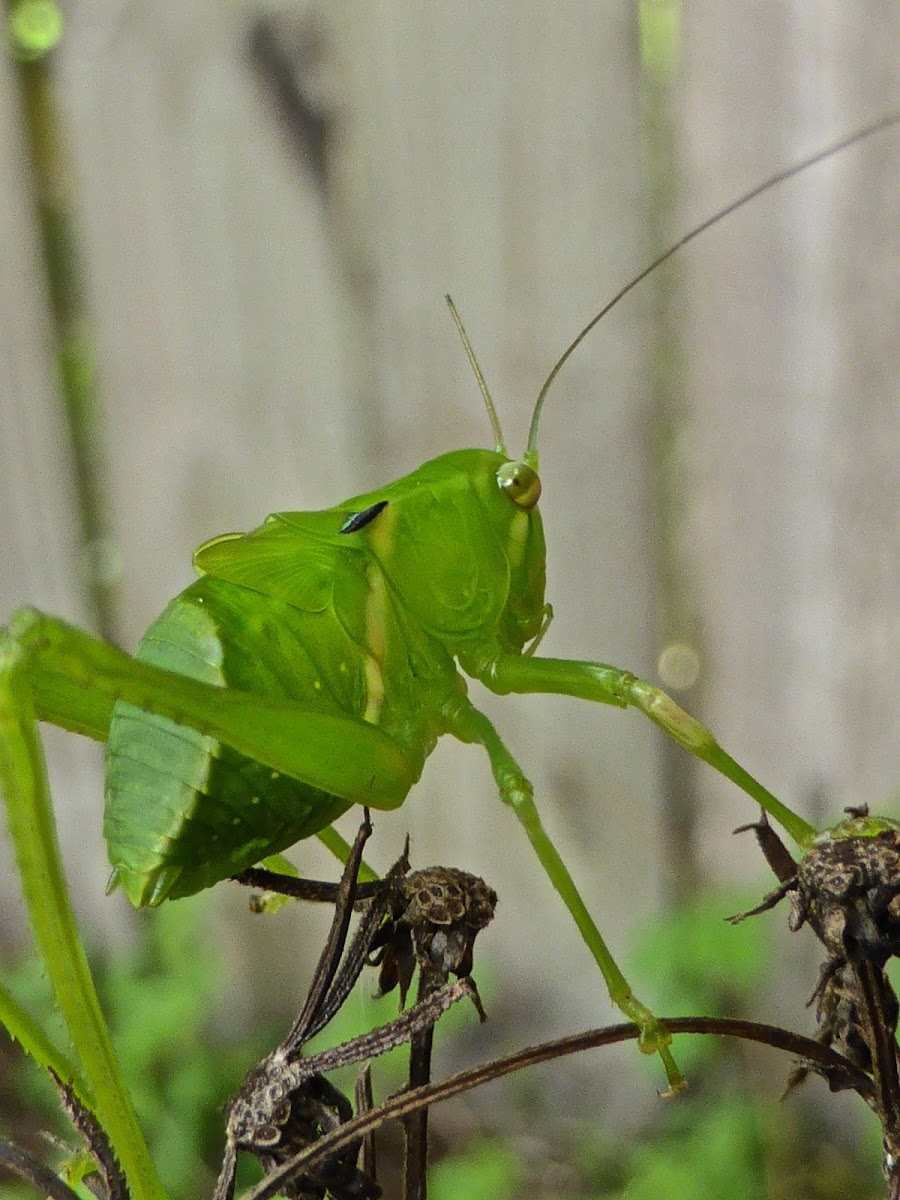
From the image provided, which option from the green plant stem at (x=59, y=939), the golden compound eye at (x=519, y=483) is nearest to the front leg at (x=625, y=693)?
the golden compound eye at (x=519, y=483)

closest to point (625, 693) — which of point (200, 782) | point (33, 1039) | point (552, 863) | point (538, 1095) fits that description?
point (552, 863)

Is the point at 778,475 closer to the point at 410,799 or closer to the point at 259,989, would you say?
the point at 410,799

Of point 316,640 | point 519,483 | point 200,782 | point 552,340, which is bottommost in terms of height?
point 200,782

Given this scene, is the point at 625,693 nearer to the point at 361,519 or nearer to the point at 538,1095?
the point at 361,519

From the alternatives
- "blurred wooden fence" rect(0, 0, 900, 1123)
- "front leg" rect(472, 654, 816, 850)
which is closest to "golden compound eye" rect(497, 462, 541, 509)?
"front leg" rect(472, 654, 816, 850)

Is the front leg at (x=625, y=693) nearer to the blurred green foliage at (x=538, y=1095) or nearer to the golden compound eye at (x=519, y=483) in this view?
the golden compound eye at (x=519, y=483)

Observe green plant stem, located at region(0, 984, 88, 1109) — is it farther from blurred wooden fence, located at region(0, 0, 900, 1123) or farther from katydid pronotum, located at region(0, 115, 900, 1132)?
blurred wooden fence, located at region(0, 0, 900, 1123)
